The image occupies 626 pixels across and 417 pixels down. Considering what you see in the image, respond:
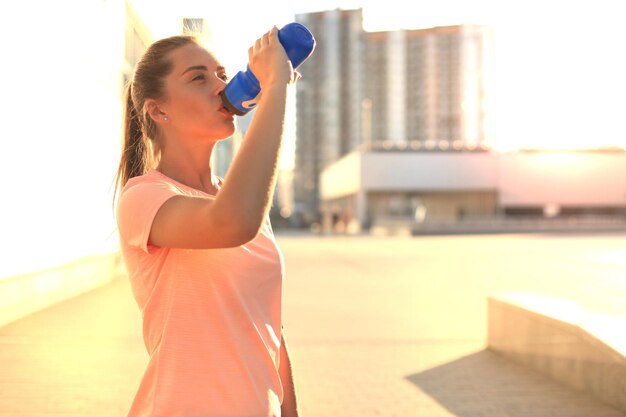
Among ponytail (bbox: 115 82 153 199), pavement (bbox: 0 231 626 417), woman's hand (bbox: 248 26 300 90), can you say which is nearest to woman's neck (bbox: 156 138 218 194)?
ponytail (bbox: 115 82 153 199)

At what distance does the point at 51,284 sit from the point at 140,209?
384 inches

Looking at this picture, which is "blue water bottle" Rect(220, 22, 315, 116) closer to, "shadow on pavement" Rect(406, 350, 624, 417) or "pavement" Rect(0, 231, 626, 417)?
"pavement" Rect(0, 231, 626, 417)

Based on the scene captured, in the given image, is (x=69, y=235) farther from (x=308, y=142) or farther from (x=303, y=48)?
(x=308, y=142)

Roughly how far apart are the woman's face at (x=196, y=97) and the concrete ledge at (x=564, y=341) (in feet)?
12.9

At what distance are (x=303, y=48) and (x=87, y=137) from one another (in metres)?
12.6

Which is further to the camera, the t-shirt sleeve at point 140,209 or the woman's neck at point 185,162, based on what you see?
the woman's neck at point 185,162

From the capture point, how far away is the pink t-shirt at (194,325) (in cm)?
160

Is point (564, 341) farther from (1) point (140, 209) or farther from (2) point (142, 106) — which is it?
(1) point (140, 209)

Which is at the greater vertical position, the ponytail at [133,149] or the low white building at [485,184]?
the ponytail at [133,149]

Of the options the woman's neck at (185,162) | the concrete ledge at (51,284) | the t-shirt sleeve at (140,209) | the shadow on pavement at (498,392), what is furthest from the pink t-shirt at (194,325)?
the concrete ledge at (51,284)

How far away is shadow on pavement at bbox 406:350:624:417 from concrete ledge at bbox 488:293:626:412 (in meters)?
0.11

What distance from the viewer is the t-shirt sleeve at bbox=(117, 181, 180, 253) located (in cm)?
157

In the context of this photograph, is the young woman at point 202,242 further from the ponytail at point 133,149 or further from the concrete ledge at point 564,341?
the concrete ledge at point 564,341

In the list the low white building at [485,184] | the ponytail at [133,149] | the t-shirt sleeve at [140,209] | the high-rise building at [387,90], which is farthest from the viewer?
the high-rise building at [387,90]
